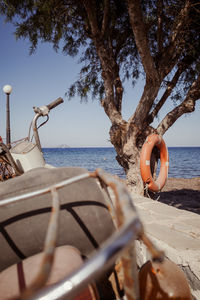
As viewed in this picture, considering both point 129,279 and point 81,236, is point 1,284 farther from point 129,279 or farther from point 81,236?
point 129,279

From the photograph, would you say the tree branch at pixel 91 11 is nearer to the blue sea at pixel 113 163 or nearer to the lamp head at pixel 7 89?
the lamp head at pixel 7 89

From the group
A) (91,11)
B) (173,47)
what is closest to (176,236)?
(173,47)

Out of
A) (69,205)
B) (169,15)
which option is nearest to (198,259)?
(69,205)

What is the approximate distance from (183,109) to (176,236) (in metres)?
3.87

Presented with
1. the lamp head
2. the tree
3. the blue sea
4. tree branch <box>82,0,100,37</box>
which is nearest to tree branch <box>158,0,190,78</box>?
the tree

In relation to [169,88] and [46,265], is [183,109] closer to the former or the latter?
[169,88]

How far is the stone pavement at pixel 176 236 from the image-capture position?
1.43m

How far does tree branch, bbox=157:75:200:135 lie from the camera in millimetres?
4754

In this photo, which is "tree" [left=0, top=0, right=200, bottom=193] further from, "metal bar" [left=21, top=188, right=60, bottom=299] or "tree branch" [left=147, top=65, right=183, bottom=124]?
"metal bar" [left=21, top=188, right=60, bottom=299]

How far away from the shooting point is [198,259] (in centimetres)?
145

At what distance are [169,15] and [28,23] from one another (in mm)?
3492

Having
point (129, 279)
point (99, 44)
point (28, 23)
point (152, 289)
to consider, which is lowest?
point (152, 289)

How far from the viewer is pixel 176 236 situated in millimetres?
1831

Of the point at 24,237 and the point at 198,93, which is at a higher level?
the point at 198,93
